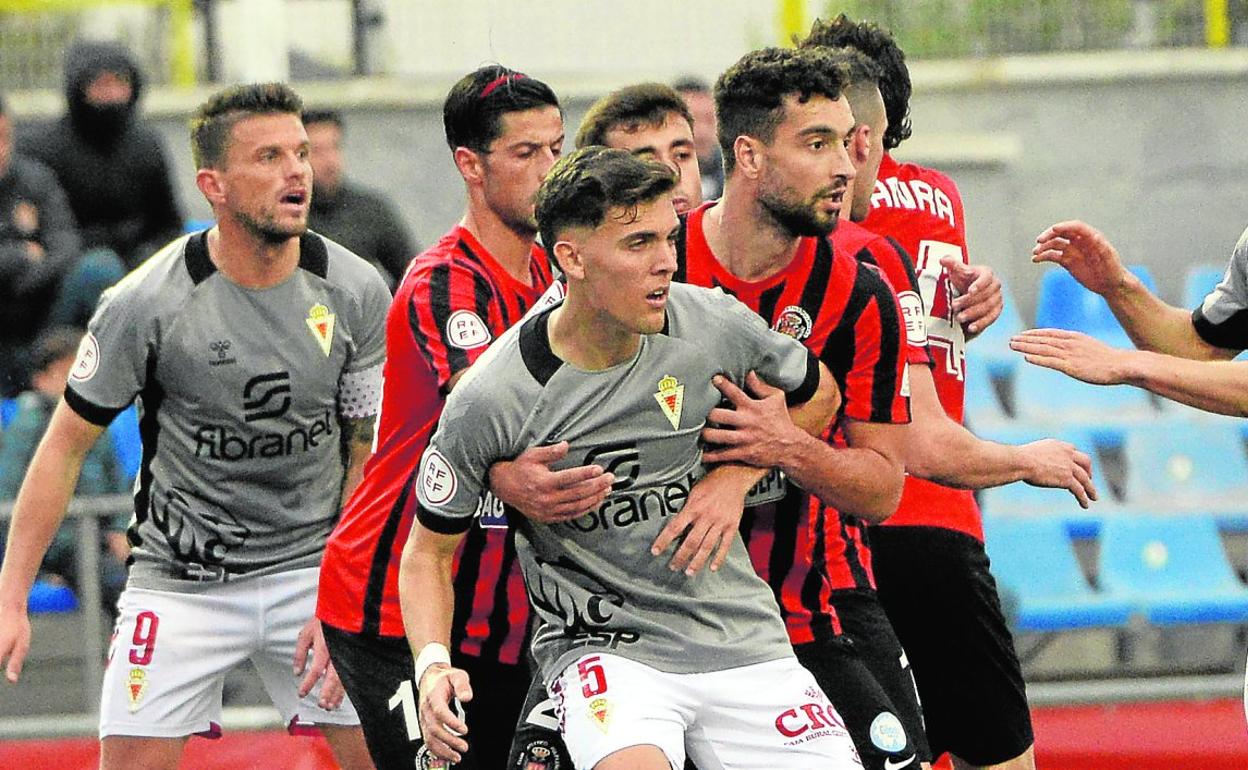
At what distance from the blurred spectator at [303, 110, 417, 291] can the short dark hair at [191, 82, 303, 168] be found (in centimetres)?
267

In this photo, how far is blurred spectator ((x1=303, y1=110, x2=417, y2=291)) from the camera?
7953 millimetres

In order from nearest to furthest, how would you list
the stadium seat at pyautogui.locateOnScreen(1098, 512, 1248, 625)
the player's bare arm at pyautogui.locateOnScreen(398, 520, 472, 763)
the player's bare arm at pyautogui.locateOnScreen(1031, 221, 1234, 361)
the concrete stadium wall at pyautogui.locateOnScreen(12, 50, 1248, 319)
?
the player's bare arm at pyautogui.locateOnScreen(398, 520, 472, 763) < the player's bare arm at pyautogui.locateOnScreen(1031, 221, 1234, 361) < the stadium seat at pyautogui.locateOnScreen(1098, 512, 1248, 625) < the concrete stadium wall at pyautogui.locateOnScreen(12, 50, 1248, 319)

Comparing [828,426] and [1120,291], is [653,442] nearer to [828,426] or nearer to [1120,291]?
[828,426]

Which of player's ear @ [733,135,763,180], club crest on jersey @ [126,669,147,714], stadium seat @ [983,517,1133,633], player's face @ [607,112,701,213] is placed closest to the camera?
player's ear @ [733,135,763,180]

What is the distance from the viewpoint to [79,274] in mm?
8305

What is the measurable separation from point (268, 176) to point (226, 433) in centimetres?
66

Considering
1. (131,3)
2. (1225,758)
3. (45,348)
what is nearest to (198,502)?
(45,348)

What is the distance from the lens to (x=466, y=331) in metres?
4.32

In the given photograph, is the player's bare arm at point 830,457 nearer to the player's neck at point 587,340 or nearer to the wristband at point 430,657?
the player's neck at point 587,340

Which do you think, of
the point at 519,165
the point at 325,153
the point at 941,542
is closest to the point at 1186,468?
the point at 325,153

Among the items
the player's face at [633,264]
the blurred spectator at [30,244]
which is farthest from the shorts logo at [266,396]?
the blurred spectator at [30,244]

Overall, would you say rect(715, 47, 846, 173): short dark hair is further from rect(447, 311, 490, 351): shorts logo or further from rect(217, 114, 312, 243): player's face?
rect(217, 114, 312, 243): player's face

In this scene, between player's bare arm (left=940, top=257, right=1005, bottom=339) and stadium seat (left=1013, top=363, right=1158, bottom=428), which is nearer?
player's bare arm (left=940, top=257, right=1005, bottom=339)

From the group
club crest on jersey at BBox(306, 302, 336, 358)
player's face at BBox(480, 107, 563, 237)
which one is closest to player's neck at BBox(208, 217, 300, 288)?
club crest on jersey at BBox(306, 302, 336, 358)
